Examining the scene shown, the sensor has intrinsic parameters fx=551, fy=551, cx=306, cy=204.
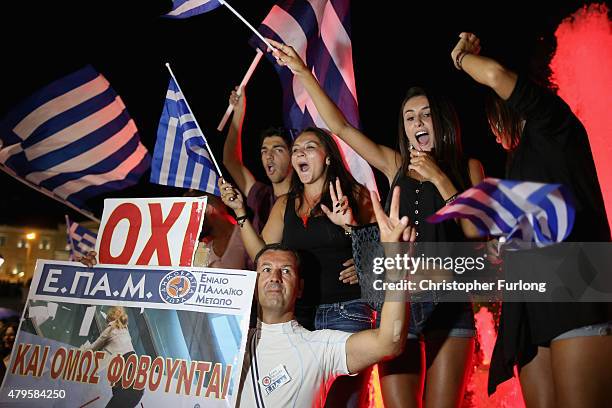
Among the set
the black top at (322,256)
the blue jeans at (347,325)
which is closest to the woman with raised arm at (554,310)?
the blue jeans at (347,325)

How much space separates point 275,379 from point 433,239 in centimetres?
129

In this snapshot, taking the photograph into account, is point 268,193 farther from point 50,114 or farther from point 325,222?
point 50,114

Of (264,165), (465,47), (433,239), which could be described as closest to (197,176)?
(264,165)

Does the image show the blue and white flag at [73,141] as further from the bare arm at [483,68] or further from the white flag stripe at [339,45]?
the bare arm at [483,68]

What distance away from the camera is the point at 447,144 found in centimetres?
361

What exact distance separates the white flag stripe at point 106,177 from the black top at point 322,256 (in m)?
3.68

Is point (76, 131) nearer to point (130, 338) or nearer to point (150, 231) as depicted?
point (150, 231)

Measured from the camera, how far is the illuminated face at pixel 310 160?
4.36 m

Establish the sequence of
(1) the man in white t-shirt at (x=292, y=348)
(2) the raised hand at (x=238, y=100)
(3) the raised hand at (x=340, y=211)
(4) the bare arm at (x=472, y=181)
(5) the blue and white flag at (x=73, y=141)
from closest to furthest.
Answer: (1) the man in white t-shirt at (x=292, y=348), (4) the bare arm at (x=472, y=181), (3) the raised hand at (x=340, y=211), (2) the raised hand at (x=238, y=100), (5) the blue and white flag at (x=73, y=141)

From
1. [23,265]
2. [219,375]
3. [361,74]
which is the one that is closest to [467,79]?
[361,74]

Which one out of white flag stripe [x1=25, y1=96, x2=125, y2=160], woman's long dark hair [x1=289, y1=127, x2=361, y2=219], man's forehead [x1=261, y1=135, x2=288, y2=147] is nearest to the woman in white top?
woman's long dark hair [x1=289, y1=127, x2=361, y2=219]

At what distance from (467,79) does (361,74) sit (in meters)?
2.75

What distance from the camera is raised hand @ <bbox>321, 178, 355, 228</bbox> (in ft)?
12.8

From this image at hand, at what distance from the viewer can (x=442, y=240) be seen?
3.37 metres
